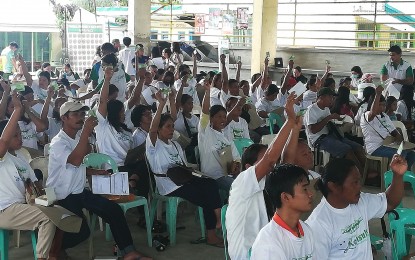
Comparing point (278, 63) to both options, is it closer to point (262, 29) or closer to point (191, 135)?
point (262, 29)

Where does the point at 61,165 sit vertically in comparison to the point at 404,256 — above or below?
above

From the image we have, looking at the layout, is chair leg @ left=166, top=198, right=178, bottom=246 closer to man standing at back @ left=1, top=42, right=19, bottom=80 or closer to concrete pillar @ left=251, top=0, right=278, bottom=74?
man standing at back @ left=1, top=42, right=19, bottom=80

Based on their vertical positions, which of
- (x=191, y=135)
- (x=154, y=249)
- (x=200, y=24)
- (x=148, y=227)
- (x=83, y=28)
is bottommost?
(x=154, y=249)

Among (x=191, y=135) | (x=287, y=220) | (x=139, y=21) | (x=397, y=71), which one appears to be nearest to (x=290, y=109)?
(x=287, y=220)

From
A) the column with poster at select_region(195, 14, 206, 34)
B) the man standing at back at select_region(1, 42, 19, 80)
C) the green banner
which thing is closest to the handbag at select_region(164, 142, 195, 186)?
the man standing at back at select_region(1, 42, 19, 80)

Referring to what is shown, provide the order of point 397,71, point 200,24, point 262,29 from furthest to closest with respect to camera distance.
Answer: point 200,24, point 262,29, point 397,71

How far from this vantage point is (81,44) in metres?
12.9

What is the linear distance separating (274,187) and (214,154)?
2.60 meters

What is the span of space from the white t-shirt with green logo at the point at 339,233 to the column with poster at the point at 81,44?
10723 mm

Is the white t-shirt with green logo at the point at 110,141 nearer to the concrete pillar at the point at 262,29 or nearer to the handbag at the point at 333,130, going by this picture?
the handbag at the point at 333,130

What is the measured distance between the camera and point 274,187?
2.46 metres

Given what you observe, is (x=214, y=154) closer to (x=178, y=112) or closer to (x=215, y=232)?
(x=215, y=232)

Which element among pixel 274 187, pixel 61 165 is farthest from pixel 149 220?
pixel 274 187

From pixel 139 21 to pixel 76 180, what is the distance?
906cm
